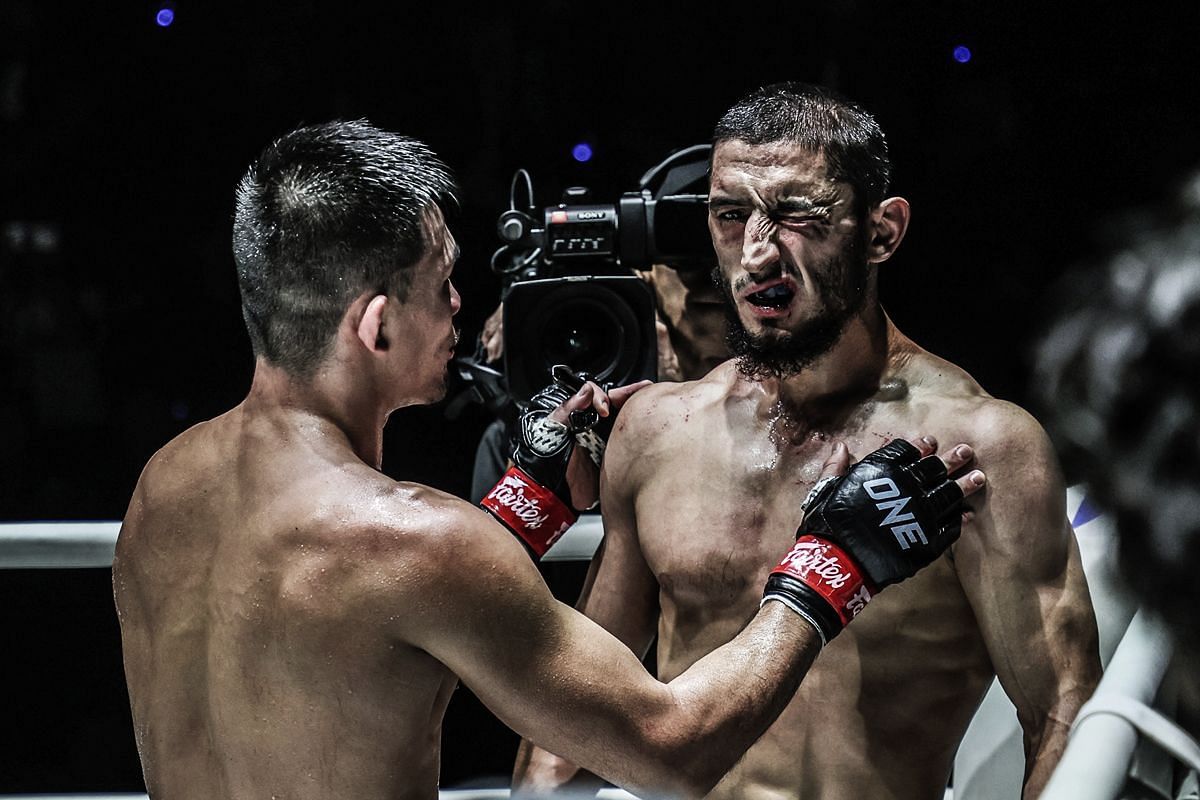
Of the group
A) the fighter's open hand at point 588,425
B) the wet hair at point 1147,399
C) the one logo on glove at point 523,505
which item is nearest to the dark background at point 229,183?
the fighter's open hand at point 588,425

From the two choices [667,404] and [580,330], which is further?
[580,330]

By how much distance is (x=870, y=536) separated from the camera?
1268 millimetres

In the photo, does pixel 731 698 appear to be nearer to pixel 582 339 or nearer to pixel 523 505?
pixel 523 505

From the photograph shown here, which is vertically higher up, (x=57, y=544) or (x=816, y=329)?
(x=816, y=329)

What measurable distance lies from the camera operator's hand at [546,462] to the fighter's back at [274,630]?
0.38 meters

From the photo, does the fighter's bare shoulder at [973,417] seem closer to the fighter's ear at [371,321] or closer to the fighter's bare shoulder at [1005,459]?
the fighter's bare shoulder at [1005,459]

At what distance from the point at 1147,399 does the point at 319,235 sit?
0.83 m

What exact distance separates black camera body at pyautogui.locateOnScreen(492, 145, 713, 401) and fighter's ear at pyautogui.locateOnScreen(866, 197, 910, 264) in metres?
0.29

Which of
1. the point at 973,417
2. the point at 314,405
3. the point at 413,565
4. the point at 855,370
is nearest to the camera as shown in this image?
the point at 413,565

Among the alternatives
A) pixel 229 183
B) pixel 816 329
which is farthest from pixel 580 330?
pixel 229 183

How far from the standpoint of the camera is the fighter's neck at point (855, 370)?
1492 millimetres

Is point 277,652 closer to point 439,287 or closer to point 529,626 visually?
point 529,626

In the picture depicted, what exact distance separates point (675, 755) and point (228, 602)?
0.43m

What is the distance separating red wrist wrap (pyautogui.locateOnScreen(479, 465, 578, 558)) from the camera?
5.29 ft
